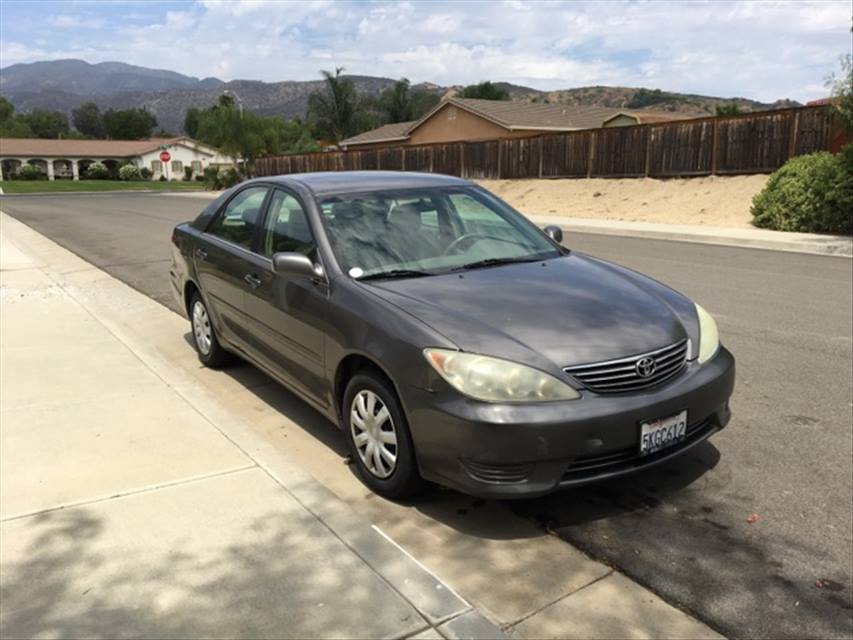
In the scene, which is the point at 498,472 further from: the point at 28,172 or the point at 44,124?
the point at 44,124

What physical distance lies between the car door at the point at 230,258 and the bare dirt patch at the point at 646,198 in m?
16.1

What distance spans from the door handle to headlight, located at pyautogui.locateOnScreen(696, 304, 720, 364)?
8.66 ft

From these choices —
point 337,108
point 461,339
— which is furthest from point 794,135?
point 337,108

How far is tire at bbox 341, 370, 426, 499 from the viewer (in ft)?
11.5

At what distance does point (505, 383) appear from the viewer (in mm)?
3188

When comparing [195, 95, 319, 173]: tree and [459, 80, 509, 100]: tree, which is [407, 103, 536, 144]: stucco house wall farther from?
[459, 80, 509, 100]: tree

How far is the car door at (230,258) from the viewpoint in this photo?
510 centimetres

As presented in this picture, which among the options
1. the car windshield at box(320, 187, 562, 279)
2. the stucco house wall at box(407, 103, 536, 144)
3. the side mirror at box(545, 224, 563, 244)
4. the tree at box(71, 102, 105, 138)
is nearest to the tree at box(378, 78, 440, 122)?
the stucco house wall at box(407, 103, 536, 144)

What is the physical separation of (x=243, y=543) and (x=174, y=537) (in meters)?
0.32

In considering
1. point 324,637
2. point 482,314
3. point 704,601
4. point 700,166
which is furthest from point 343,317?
point 700,166

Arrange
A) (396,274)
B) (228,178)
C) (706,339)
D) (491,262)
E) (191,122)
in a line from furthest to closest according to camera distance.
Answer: (191,122) → (228,178) → (491,262) → (396,274) → (706,339)

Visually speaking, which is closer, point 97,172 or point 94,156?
point 97,172

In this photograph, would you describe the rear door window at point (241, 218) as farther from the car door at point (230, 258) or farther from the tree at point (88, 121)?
the tree at point (88, 121)

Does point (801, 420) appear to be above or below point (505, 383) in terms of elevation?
below
